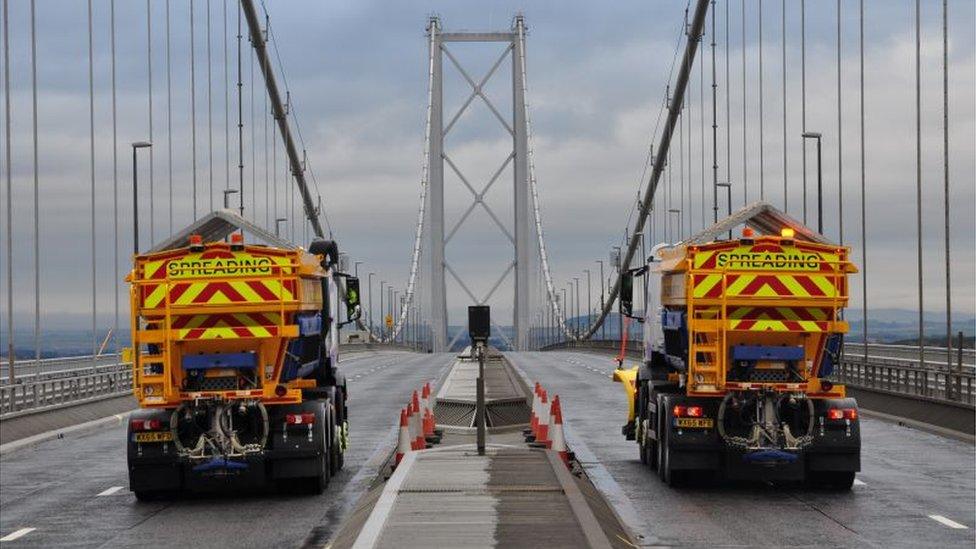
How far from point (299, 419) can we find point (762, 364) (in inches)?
220

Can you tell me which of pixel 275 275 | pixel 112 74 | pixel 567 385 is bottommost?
pixel 567 385

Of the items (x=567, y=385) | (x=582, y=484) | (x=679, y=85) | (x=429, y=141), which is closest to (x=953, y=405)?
(x=582, y=484)

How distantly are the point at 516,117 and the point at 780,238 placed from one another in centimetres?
12882

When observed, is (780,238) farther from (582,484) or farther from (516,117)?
(516,117)

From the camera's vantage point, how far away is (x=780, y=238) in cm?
2144

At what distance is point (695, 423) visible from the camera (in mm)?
21484

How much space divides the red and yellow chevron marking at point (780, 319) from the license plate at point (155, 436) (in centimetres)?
673

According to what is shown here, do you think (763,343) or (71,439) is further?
(71,439)

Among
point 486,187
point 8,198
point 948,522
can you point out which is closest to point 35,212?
point 8,198

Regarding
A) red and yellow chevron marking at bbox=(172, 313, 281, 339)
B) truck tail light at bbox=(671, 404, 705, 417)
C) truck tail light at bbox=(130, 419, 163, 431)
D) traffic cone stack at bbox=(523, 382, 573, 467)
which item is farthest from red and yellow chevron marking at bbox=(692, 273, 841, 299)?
truck tail light at bbox=(130, 419, 163, 431)

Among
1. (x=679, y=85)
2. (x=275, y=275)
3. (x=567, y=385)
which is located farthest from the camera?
(x=679, y=85)

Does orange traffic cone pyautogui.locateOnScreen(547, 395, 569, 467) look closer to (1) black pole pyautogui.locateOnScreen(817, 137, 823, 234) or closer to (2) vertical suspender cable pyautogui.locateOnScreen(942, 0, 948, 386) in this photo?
(2) vertical suspender cable pyautogui.locateOnScreen(942, 0, 948, 386)

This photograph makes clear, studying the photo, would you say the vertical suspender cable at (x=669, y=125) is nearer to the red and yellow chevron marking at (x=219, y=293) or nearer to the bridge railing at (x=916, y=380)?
the bridge railing at (x=916, y=380)

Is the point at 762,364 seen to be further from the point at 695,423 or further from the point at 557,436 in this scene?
the point at 557,436
